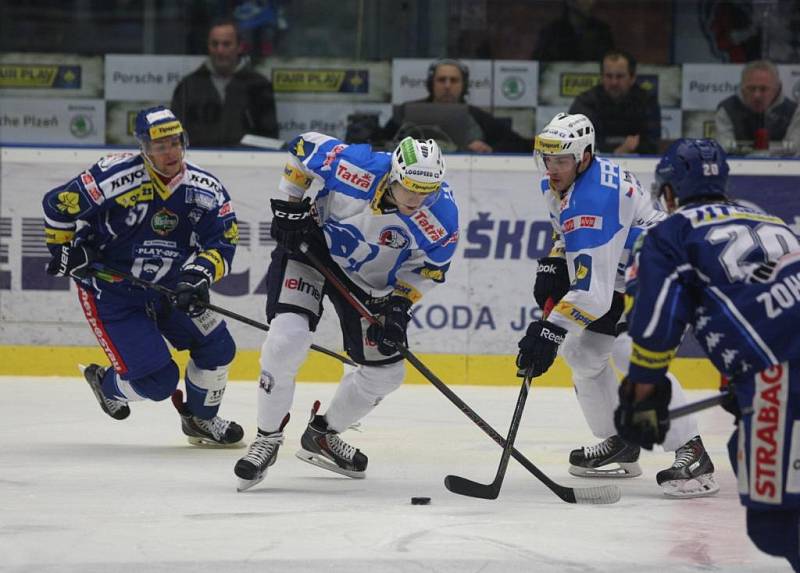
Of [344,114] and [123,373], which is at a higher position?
[344,114]

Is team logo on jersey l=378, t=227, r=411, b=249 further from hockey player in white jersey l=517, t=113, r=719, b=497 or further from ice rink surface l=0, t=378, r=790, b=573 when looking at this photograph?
ice rink surface l=0, t=378, r=790, b=573

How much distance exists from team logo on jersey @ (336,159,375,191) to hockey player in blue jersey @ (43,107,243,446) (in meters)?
0.79

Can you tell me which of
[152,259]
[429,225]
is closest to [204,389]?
[152,259]

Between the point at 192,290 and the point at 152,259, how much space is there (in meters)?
0.37

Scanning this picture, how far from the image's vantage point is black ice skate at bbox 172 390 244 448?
5.23 metres

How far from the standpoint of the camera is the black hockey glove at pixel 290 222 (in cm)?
448

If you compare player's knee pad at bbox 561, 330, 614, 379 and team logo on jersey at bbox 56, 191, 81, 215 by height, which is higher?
team logo on jersey at bbox 56, 191, 81, 215

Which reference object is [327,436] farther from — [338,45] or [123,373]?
[338,45]

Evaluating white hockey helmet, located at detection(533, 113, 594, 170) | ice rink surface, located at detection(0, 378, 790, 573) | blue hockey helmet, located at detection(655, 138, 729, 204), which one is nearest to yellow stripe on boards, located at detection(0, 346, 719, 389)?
ice rink surface, located at detection(0, 378, 790, 573)

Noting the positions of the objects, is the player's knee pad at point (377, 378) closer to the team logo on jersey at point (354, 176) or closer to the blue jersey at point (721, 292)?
the team logo on jersey at point (354, 176)

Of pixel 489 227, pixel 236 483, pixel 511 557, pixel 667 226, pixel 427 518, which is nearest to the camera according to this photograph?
pixel 667 226

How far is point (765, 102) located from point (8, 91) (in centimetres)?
366

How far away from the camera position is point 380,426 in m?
5.71

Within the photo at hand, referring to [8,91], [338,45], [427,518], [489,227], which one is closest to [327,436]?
[427,518]
